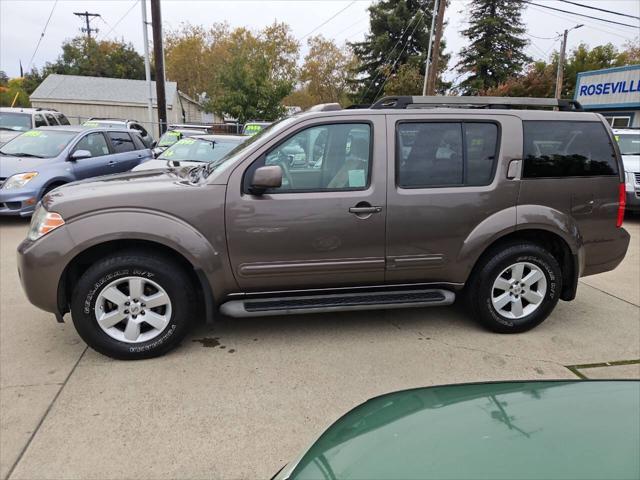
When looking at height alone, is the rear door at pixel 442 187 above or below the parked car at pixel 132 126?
below

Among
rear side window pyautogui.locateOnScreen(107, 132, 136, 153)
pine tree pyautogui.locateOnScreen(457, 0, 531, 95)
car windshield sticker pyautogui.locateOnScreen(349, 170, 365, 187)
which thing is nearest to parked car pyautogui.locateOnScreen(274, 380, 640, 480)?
car windshield sticker pyautogui.locateOnScreen(349, 170, 365, 187)

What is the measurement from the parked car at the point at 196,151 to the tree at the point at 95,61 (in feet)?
188

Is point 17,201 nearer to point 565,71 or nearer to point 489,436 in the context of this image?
point 489,436

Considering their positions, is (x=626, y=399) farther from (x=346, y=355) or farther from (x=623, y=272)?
(x=623, y=272)

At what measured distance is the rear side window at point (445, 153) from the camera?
147 inches

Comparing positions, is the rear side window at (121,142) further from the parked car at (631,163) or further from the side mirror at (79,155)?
the parked car at (631,163)

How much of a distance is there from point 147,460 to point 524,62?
155 ft

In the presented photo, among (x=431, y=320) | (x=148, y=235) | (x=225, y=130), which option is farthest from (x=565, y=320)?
(x=225, y=130)

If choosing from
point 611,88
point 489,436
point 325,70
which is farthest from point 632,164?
point 325,70

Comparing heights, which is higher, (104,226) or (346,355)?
(104,226)

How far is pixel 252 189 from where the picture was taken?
11.4ft

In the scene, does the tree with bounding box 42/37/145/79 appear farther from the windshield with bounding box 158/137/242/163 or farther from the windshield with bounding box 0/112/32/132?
the windshield with bounding box 158/137/242/163

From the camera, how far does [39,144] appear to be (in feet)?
28.1

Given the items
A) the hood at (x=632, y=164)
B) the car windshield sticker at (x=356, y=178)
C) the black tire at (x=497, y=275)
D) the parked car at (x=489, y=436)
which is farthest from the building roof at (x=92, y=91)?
the parked car at (x=489, y=436)
